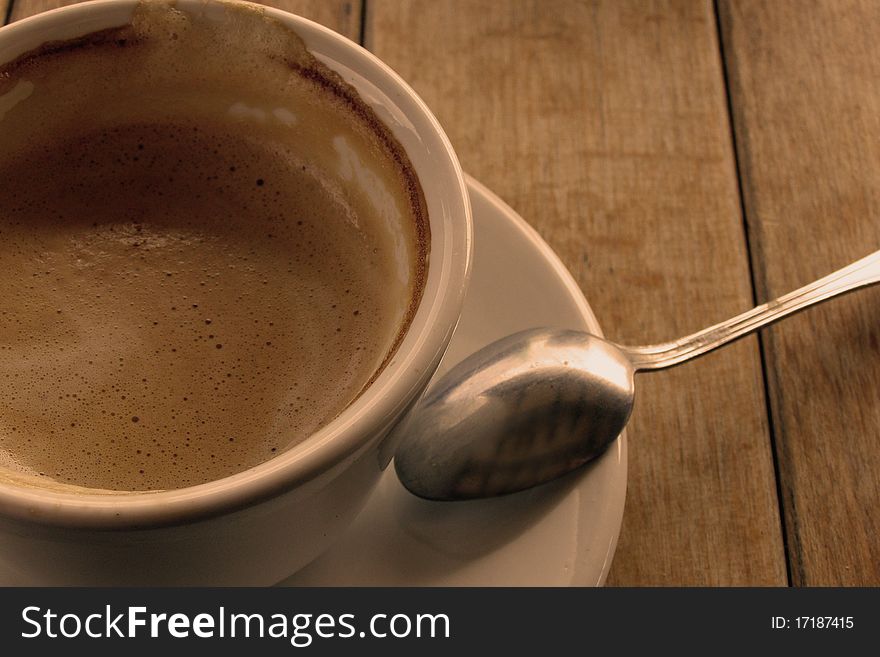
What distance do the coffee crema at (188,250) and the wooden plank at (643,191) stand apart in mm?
314

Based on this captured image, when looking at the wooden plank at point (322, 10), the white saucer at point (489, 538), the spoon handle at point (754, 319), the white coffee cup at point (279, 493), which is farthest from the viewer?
the wooden plank at point (322, 10)

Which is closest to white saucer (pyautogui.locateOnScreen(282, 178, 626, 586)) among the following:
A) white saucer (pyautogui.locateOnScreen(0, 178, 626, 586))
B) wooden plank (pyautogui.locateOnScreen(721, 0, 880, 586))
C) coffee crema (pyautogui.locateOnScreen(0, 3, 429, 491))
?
white saucer (pyautogui.locateOnScreen(0, 178, 626, 586))

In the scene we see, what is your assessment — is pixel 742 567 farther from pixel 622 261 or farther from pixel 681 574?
pixel 622 261

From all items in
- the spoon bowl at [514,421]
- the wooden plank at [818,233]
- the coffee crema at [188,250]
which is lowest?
the wooden plank at [818,233]

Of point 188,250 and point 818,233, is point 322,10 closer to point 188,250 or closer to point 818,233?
point 188,250

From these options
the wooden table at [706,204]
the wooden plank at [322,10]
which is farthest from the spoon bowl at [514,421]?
the wooden plank at [322,10]

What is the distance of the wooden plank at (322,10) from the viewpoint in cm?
133

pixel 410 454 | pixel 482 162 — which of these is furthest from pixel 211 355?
pixel 482 162

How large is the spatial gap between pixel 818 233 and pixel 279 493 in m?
0.81

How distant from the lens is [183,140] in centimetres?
107

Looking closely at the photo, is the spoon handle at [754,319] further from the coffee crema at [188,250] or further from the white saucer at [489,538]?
the coffee crema at [188,250]

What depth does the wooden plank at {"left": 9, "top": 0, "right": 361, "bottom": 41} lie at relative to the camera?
133cm

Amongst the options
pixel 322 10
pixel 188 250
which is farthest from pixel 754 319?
pixel 322 10

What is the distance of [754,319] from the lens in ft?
3.44
